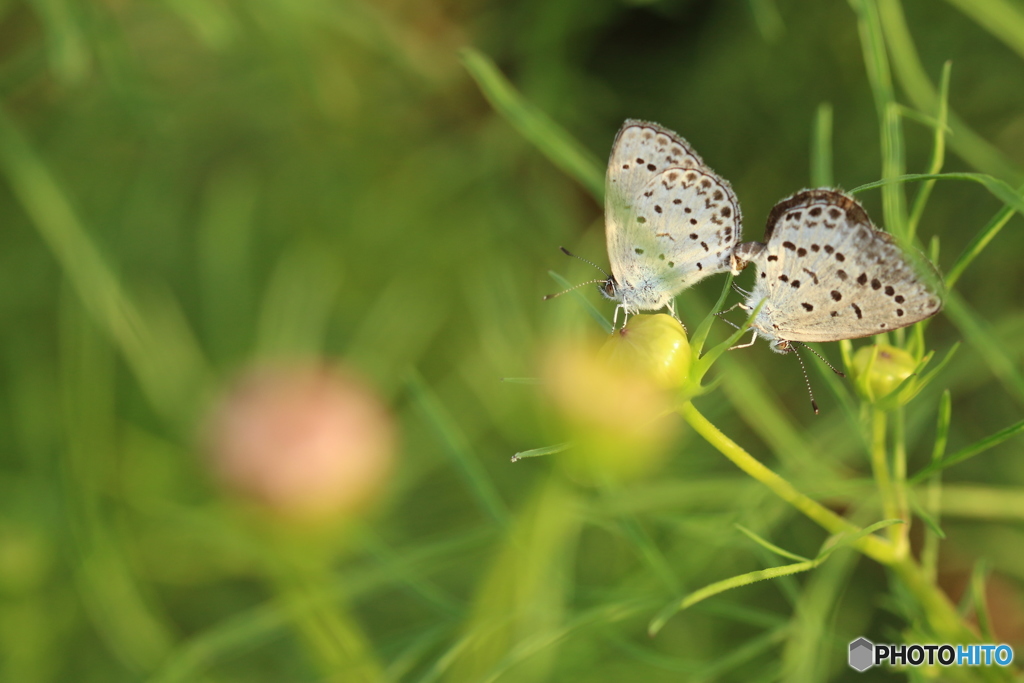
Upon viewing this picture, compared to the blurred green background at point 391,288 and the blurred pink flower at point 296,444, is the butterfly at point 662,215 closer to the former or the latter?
the blurred green background at point 391,288

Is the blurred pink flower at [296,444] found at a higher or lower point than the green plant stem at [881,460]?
lower

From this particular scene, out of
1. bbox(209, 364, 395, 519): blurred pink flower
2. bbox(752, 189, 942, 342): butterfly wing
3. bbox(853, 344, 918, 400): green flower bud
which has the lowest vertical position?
bbox(209, 364, 395, 519): blurred pink flower

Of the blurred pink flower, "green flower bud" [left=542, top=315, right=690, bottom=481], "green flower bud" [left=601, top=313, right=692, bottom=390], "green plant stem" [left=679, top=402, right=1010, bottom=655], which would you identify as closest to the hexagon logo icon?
"green plant stem" [left=679, top=402, right=1010, bottom=655]

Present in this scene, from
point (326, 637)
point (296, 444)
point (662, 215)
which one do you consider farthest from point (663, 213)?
point (296, 444)

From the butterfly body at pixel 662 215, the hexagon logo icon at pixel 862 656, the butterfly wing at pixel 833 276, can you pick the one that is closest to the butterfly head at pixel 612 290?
the butterfly body at pixel 662 215

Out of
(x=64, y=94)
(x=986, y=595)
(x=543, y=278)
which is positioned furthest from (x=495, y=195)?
(x=986, y=595)

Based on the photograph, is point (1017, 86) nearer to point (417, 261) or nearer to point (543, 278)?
point (543, 278)

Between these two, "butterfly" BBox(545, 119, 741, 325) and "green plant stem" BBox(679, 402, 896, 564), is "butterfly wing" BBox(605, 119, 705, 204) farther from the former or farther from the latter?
"green plant stem" BBox(679, 402, 896, 564)
